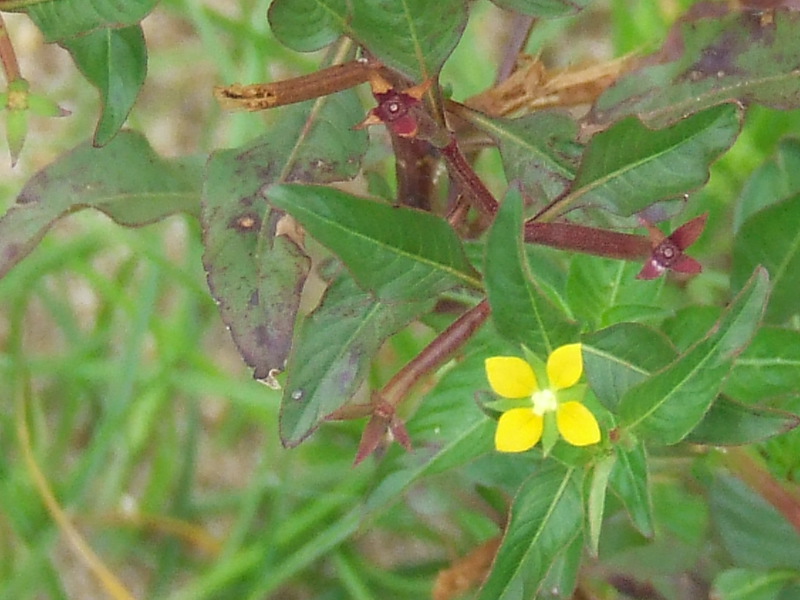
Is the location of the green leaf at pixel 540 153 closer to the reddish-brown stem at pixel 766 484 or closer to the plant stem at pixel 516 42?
the plant stem at pixel 516 42

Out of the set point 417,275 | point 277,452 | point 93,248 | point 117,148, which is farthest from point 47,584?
point 417,275

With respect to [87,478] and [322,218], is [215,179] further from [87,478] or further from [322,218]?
[87,478]

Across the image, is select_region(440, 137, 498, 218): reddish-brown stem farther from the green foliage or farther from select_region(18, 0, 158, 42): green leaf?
select_region(18, 0, 158, 42): green leaf

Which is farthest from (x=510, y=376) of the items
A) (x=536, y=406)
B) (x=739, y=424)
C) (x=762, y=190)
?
(x=762, y=190)

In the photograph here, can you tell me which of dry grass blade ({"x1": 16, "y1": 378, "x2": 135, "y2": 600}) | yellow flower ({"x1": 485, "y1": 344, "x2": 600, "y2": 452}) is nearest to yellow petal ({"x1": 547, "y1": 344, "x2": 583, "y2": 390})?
yellow flower ({"x1": 485, "y1": 344, "x2": 600, "y2": 452})

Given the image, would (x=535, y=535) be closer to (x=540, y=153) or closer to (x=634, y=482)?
(x=634, y=482)

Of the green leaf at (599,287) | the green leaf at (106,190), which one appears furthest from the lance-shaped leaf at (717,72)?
the green leaf at (106,190)
